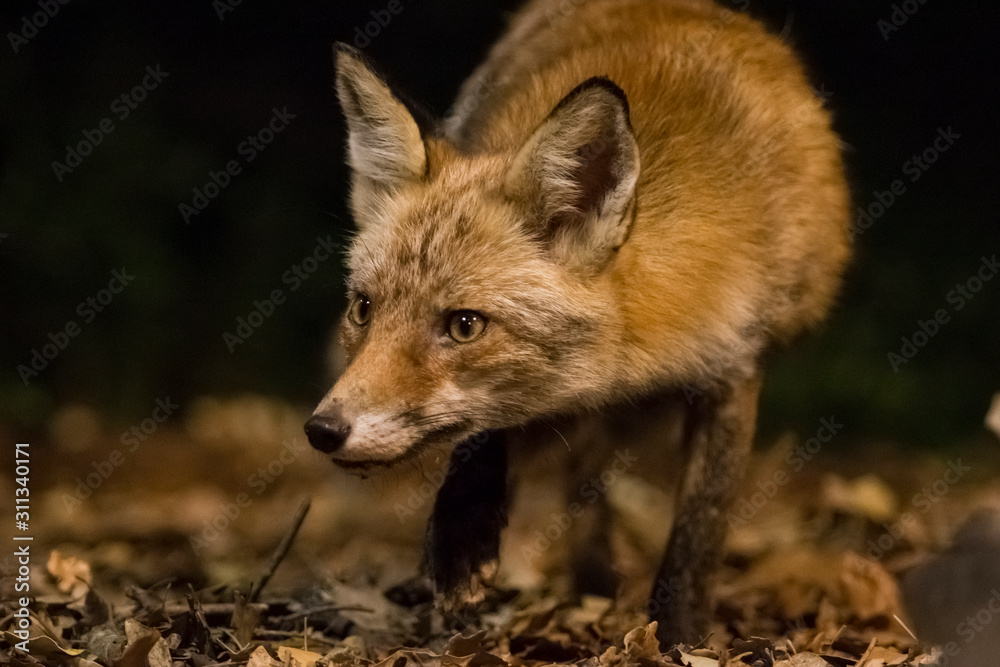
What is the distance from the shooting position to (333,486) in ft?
17.3

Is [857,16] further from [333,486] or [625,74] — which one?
[333,486]

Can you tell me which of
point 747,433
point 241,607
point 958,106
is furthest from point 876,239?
point 241,607

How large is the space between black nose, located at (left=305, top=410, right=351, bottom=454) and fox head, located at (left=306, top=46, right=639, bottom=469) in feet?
0.18

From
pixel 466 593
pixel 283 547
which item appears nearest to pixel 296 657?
pixel 283 547

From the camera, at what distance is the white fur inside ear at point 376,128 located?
114 inches

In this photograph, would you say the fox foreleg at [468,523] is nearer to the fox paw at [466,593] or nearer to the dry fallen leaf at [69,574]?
the fox paw at [466,593]

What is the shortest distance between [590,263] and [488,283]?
1.04 feet

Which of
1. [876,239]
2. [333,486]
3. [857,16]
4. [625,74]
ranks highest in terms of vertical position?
[857,16]

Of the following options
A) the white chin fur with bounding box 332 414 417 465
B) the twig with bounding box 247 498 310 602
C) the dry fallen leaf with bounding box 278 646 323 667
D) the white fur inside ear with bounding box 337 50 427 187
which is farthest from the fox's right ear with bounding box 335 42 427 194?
the dry fallen leaf with bounding box 278 646 323 667

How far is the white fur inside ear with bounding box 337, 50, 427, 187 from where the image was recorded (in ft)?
9.54

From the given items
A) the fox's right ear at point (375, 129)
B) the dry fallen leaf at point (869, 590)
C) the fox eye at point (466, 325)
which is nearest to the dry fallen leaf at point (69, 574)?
the fox eye at point (466, 325)

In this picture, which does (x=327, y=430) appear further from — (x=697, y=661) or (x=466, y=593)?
(x=697, y=661)

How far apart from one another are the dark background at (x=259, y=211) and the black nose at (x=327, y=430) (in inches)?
108

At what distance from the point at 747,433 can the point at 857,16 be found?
2420 mm
